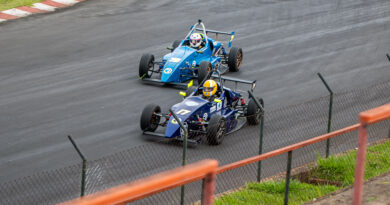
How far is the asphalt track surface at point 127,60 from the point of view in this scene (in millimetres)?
15766

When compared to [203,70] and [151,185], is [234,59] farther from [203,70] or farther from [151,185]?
[151,185]

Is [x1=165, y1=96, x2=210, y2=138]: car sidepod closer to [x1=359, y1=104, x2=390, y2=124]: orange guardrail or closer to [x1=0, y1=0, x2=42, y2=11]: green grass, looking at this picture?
[x1=359, y1=104, x2=390, y2=124]: orange guardrail

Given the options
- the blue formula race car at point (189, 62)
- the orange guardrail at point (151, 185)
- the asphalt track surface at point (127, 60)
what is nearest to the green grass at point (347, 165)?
the asphalt track surface at point (127, 60)

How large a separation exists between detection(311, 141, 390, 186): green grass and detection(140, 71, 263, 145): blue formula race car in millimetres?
2839

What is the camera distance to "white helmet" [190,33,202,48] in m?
20.5

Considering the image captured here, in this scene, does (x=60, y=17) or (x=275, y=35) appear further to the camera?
(x=60, y=17)

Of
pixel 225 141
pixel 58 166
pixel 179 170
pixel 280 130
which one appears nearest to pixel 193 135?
pixel 225 141

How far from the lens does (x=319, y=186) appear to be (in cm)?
1094

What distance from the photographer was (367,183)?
30.3 feet

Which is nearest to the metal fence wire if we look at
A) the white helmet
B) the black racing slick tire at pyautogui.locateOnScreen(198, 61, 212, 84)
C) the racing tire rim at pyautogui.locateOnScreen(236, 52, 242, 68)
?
the black racing slick tire at pyautogui.locateOnScreen(198, 61, 212, 84)

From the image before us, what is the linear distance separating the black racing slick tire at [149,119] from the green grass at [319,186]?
13.9 feet

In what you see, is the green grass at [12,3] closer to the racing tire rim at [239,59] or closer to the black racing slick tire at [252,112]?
the racing tire rim at [239,59]

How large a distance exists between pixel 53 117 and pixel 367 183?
31.6 feet

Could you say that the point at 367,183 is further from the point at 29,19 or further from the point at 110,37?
the point at 29,19
